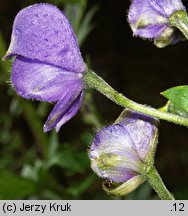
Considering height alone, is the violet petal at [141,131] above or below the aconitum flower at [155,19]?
below

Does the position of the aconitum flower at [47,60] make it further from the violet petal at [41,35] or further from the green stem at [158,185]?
the green stem at [158,185]

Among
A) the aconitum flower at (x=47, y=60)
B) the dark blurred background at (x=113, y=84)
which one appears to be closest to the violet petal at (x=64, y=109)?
the aconitum flower at (x=47, y=60)

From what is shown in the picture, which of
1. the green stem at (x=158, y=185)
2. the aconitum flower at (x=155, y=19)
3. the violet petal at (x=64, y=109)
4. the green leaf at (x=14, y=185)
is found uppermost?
the aconitum flower at (x=155, y=19)

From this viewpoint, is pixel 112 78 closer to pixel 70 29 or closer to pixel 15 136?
pixel 15 136

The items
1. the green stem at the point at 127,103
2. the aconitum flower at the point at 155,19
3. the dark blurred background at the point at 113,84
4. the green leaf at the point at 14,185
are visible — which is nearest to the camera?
the green stem at the point at 127,103

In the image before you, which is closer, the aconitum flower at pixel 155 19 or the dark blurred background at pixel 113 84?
the aconitum flower at pixel 155 19

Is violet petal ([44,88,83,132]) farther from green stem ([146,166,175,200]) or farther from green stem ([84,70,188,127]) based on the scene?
green stem ([146,166,175,200])
